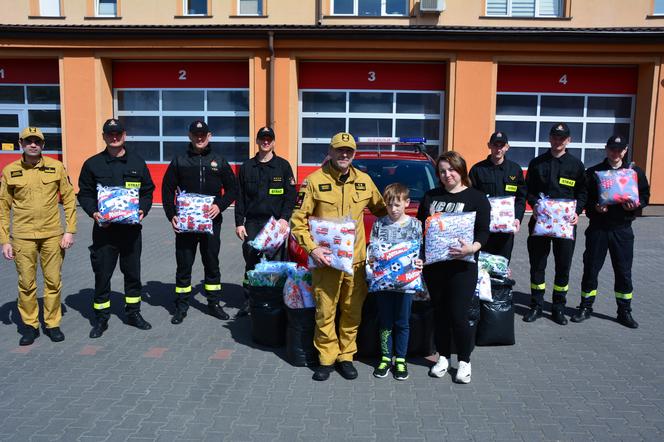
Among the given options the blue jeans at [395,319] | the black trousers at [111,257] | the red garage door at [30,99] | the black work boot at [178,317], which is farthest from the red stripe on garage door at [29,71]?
the blue jeans at [395,319]

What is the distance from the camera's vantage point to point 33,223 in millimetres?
5230

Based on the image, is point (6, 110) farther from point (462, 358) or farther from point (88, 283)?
point (462, 358)

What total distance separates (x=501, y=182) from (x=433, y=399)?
2788 millimetres

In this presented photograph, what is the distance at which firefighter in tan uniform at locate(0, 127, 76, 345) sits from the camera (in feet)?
17.1

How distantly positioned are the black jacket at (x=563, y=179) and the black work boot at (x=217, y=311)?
360 centimetres

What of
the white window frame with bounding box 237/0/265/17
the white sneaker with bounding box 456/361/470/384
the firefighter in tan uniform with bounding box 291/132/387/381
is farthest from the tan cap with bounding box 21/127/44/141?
the white window frame with bounding box 237/0/265/17

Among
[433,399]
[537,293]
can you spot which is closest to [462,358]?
[433,399]

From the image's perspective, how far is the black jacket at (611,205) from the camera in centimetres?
602

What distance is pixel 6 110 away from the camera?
51.7 feet

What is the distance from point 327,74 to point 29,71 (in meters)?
8.25

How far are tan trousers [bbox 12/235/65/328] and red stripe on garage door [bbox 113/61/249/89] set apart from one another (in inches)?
413

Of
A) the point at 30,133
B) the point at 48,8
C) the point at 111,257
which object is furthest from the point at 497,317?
the point at 48,8

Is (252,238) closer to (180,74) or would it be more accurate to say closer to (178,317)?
(178,317)

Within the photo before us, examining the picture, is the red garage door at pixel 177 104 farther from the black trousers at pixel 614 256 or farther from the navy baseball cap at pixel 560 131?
the black trousers at pixel 614 256
